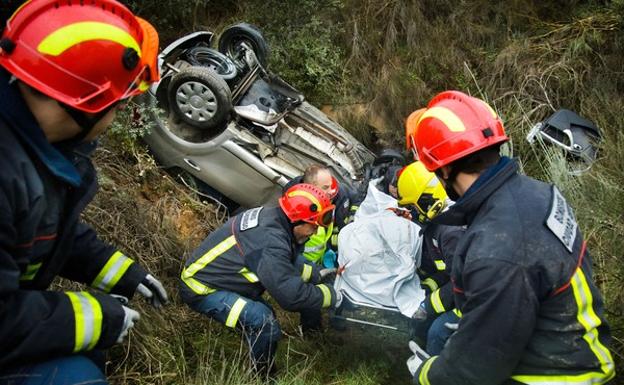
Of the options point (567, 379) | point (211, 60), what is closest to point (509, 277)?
point (567, 379)

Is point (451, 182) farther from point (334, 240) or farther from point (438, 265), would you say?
point (334, 240)

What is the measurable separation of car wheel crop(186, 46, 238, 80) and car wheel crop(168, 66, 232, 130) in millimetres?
342

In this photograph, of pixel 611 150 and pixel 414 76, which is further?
pixel 414 76

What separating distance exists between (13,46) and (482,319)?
1.80 meters

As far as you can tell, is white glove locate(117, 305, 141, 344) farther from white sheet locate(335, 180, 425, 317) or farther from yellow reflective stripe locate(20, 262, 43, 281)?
white sheet locate(335, 180, 425, 317)

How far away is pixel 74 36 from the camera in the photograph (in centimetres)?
181

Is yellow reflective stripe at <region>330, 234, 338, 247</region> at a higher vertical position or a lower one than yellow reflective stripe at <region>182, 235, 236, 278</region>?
lower

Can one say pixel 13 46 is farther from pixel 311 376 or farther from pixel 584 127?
pixel 584 127

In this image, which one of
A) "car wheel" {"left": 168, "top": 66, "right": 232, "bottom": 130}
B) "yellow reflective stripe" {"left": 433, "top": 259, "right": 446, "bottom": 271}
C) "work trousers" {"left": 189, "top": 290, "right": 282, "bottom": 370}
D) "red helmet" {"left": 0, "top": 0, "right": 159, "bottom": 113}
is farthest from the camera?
"car wheel" {"left": 168, "top": 66, "right": 232, "bottom": 130}

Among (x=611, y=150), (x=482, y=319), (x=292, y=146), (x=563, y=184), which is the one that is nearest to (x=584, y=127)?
(x=611, y=150)

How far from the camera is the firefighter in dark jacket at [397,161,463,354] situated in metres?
3.43

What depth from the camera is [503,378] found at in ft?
7.02

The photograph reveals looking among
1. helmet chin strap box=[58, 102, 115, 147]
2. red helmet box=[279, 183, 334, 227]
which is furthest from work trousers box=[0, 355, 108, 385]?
red helmet box=[279, 183, 334, 227]

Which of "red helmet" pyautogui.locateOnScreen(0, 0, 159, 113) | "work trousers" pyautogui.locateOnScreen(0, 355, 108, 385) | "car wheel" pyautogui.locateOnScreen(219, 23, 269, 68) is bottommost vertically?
"work trousers" pyautogui.locateOnScreen(0, 355, 108, 385)
